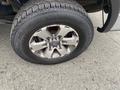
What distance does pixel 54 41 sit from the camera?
228 cm

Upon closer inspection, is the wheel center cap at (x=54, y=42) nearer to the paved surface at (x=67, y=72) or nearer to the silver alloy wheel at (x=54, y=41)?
the silver alloy wheel at (x=54, y=41)

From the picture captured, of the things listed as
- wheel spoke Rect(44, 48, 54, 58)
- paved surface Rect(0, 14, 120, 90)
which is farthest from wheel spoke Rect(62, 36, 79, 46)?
paved surface Rect(0, 14, 120, 90)

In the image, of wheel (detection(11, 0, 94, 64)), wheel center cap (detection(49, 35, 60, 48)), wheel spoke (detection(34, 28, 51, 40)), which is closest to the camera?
wheel (detection(11, 0, 94, 64))

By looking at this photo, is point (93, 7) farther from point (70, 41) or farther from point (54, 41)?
point (54, 41)

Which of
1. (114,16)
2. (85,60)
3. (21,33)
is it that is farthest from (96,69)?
(21,33)

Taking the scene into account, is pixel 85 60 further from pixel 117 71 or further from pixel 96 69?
pixel 117 71

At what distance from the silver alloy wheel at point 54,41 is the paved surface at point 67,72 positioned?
23cm

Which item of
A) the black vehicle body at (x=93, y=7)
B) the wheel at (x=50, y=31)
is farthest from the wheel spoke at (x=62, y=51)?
the black vehicle body at (x=93, y=7)

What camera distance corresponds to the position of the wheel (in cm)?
203

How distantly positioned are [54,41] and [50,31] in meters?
0.12

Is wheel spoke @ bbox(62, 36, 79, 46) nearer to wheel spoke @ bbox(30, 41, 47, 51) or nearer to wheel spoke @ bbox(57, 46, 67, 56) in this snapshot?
wheel spoke @ bbox(57, 46, 67, 56)

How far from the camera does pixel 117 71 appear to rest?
2.52 metres

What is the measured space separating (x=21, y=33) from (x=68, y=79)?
76 cm

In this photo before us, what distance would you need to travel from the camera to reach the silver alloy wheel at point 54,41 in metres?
2.19
